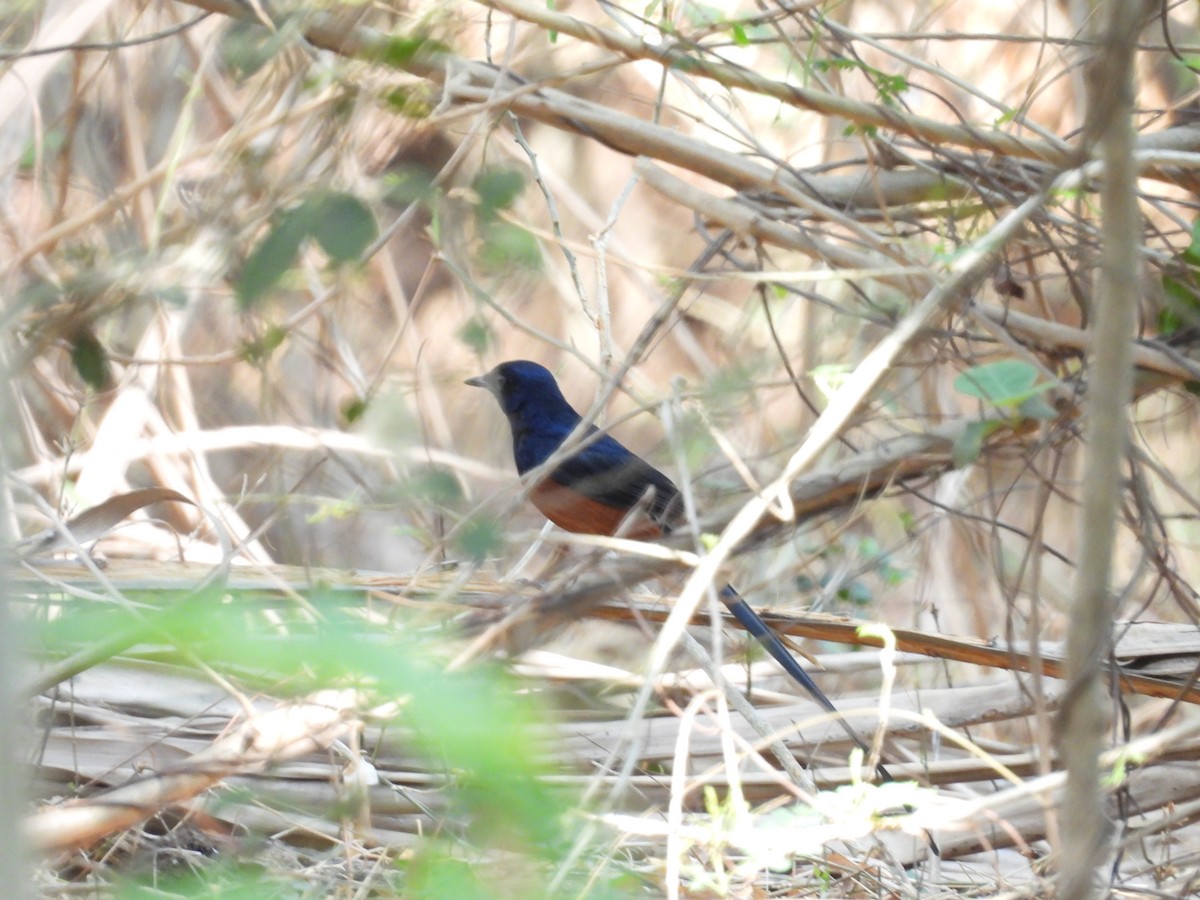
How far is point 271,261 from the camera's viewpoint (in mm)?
1638

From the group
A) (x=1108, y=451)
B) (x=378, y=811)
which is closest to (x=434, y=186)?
(x=1108, y=451)

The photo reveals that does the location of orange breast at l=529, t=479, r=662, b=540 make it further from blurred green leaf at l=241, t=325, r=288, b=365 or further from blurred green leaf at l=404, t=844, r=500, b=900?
blurred green leaf at l=404, t=844, r=500, b=900

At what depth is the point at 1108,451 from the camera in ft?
4.53

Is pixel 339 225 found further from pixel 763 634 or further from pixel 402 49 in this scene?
pixel 763 634

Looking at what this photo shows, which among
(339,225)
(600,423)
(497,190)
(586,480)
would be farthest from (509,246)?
(600,423)

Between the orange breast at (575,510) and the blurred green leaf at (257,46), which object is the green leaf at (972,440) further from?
the orange breast at (575,510)

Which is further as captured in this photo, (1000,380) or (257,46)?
(257,46)

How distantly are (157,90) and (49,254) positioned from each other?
8.40 feet

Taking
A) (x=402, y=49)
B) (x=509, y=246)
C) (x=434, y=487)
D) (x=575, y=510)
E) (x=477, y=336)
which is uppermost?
(x=402, y=49)

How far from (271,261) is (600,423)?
15.0 feet

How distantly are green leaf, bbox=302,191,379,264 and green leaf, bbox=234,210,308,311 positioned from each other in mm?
20

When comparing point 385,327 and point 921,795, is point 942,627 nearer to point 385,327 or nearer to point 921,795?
point 385,327

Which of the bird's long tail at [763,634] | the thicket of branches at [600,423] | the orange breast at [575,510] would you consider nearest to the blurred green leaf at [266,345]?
the thicket of branches at [600,423]

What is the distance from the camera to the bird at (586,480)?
3420 mm
